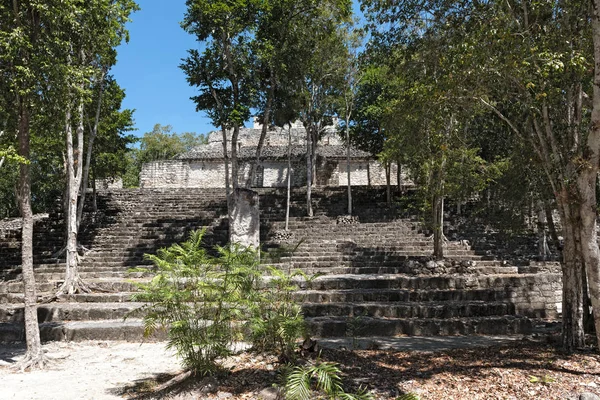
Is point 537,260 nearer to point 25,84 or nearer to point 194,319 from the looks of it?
point 194,319

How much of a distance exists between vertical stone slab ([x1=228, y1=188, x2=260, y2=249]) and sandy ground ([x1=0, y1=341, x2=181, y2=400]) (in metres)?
6.08

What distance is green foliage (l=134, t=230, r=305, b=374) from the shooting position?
4.70 meters

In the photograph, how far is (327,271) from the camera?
12.5 metres

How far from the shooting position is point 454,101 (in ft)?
20.7

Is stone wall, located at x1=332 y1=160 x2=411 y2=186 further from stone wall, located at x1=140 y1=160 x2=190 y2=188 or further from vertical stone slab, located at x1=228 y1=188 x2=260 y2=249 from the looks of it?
vertical stone slab, located at x1=228 y1=188 x2=260 y2=249

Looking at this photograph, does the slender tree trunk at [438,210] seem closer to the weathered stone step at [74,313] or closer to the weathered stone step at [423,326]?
the weathered stone step at [423,326]

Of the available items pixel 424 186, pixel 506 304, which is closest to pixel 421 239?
pixel 424 186

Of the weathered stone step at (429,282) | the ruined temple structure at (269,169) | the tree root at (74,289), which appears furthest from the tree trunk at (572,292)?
the ruined temple structure at (269,169)

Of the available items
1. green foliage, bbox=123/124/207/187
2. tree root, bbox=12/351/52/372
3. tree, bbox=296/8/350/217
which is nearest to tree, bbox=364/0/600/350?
tree root, bbox=12/351/52/372

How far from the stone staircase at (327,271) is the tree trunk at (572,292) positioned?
1868mm

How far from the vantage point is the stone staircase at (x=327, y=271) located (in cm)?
783

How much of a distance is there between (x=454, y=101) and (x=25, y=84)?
5.90 meters

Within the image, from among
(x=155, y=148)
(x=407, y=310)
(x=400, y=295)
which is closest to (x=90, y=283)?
(x=400, y=295)

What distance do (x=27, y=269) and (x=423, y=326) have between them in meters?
6.18
